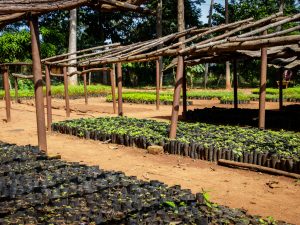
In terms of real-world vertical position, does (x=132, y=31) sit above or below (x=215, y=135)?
above

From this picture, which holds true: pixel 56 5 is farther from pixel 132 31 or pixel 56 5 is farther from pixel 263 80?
pixel 132 31

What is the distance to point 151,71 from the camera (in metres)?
39.2

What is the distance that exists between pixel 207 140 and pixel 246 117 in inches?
198

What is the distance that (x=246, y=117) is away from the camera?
12727 mm

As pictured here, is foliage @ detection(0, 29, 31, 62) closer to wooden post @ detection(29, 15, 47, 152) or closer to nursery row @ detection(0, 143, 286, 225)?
wooden post @ detection(29, 15, 47, 152)

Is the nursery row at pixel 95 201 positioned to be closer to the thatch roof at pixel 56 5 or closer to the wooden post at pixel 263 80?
the thatch roof at pixel 56 5

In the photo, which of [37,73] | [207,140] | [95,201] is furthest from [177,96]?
[95,201]

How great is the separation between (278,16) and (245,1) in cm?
2880

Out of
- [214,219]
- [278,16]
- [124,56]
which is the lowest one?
[214,219]

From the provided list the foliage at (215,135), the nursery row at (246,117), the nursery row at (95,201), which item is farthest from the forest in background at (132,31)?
the nursery row at (95,201)

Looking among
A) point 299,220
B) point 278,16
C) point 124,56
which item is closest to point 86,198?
point 299,220

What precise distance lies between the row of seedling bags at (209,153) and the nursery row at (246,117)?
444cm

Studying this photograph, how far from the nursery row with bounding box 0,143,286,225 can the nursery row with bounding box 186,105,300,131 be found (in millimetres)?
7783

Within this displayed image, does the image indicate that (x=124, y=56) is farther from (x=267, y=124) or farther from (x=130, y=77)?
(x=130, y=77)
